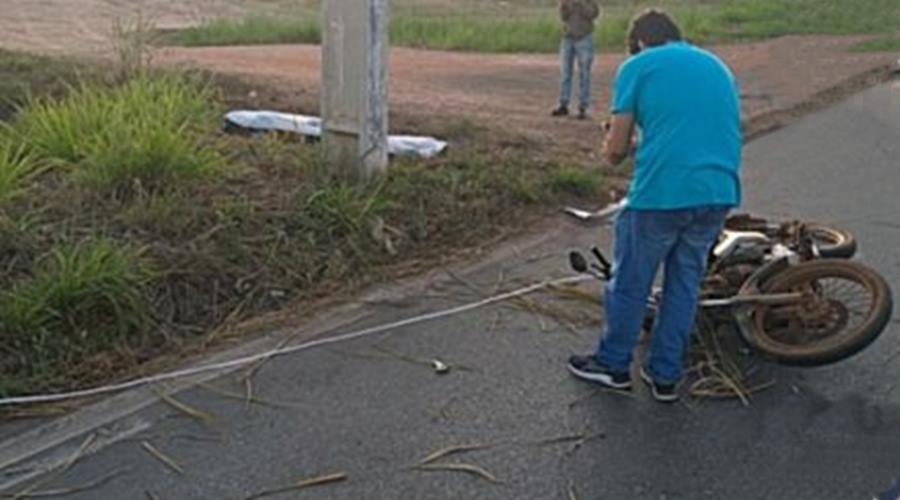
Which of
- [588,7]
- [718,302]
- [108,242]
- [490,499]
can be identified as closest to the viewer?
[490,499]

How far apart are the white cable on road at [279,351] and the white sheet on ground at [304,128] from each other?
266 cm

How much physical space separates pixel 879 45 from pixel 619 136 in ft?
62.2

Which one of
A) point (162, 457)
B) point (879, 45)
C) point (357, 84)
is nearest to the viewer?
Result: point (162, 457)

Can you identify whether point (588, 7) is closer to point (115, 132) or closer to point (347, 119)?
point (347, 119)

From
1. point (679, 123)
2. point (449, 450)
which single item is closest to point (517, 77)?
point (679, 123)

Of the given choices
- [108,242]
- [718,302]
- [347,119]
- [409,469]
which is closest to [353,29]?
[347,119]

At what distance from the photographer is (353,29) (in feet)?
28.2

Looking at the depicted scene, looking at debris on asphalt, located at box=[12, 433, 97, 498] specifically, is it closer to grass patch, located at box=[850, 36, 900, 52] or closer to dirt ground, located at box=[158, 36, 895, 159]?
dirt ground, located at box=[158, 36, 895, 159]

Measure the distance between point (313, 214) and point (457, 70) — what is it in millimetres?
11807

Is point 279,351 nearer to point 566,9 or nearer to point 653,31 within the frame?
point 653,31

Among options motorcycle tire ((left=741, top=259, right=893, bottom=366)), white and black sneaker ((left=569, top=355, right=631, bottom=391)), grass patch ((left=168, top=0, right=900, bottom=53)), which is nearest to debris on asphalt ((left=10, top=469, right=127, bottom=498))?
white and black sneaker ((left=569, top=355, right=631, bottom=391))

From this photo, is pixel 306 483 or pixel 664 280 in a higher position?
pixel 664 280

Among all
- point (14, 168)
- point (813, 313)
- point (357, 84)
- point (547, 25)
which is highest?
point (357, 84)

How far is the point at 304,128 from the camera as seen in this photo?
32.8ft
